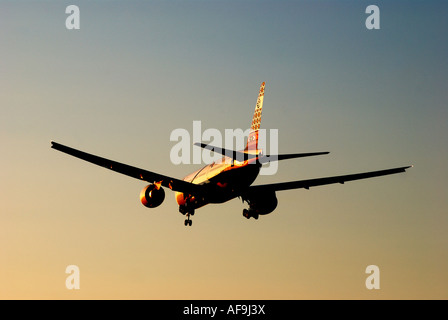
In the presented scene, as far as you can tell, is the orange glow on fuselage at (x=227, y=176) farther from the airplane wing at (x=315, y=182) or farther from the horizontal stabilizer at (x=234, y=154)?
the airplane wing at (x=315, y=182)

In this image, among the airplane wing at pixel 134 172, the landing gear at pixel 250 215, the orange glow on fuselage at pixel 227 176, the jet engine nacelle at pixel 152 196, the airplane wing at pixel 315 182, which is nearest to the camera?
the airplane wing at pixel 134 172

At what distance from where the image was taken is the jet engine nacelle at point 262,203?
84312 millimetres

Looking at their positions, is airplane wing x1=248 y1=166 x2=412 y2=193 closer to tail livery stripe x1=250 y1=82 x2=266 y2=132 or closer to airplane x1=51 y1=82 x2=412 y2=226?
airplane x1=51 y1=82 x2=412 y2=226

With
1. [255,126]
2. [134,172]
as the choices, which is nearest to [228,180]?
[255,126]

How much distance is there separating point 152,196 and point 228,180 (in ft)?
25.3

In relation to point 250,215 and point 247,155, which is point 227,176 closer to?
point 247,155

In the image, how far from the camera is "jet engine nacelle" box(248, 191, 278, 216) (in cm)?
8431

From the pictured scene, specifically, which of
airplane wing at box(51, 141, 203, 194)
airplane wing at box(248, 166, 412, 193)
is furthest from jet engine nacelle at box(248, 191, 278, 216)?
airplane wing at box(51, 141, 203, 194)

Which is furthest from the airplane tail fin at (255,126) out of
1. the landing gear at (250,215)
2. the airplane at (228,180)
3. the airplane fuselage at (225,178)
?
the landing gear at (250,215)
